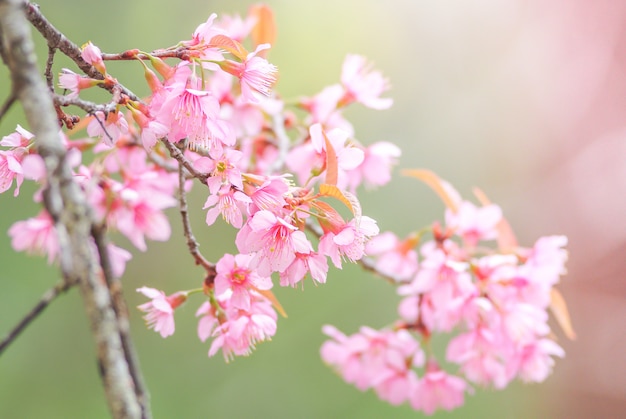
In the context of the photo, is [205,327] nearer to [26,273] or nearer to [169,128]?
[169,128]

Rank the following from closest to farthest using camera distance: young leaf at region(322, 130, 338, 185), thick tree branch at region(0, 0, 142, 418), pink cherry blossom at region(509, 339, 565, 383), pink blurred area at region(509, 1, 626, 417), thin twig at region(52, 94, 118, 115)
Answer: thick tree branch at region(0, 0, 142, 418) < thin twig at region(52, 94, 118, 115) < young leaf at region(322, 130, 338, 185) < pink cherry blossom at region(509, 339, 565, 383) < pink blurred area at region(509, 1, 626, 417)

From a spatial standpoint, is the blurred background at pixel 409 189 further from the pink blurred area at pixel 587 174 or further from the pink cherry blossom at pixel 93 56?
the pink cherry blossom at pixel 93 56

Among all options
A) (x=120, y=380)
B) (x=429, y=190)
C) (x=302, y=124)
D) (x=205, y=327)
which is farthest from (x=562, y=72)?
(x=120, y=380)

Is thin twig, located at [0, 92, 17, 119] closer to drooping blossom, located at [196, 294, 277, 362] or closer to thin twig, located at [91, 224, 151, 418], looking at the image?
thin twig, located at [91, 224, 151, 418]

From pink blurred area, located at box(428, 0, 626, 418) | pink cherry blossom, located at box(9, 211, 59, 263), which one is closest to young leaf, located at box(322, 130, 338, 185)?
pink cherry blossom, located at box(9, 211, 59, 263)

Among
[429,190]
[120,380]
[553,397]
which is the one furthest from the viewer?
[429,190]

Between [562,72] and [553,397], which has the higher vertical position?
[562,72]

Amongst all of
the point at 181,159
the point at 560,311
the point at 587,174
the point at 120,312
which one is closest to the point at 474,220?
the point at 560,311
